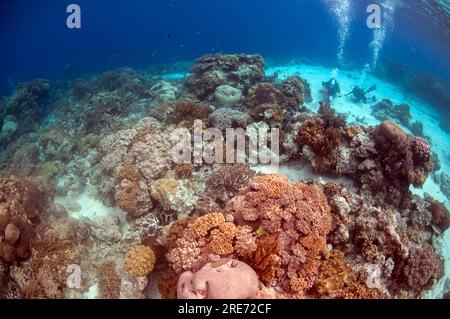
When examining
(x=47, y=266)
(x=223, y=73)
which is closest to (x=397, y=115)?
(x=223, y=73)

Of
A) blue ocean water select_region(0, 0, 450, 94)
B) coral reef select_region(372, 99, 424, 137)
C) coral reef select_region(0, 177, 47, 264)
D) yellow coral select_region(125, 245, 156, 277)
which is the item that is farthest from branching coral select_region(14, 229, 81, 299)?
blue ocean water select_region(0, 0, 450, 94)

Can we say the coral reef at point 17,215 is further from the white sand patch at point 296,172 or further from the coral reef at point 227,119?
the white sand patch at point 296,172

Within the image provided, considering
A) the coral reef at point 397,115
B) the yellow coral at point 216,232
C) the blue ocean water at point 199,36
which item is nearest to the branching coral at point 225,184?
the yellow coral at point 216,232

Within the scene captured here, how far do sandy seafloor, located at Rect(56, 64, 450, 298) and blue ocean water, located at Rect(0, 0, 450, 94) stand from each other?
26.1 ft

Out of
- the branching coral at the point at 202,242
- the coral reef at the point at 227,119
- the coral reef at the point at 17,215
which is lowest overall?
the coral reef at the point at 17,215

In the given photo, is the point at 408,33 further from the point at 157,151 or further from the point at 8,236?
the point at 8,236

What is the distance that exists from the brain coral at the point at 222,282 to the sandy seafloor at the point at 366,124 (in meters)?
1.76

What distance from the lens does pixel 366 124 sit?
16984 millimetres

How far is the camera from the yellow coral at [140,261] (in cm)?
627

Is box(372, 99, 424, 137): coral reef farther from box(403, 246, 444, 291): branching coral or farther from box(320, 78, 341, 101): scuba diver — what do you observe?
box(403, 246, 444, 291): branching coral

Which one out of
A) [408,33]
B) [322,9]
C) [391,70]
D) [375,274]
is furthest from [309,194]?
[322,9]

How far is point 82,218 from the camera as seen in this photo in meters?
8.22

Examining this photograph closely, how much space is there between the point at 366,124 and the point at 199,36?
58.0m

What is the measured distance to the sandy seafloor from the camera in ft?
28.1
